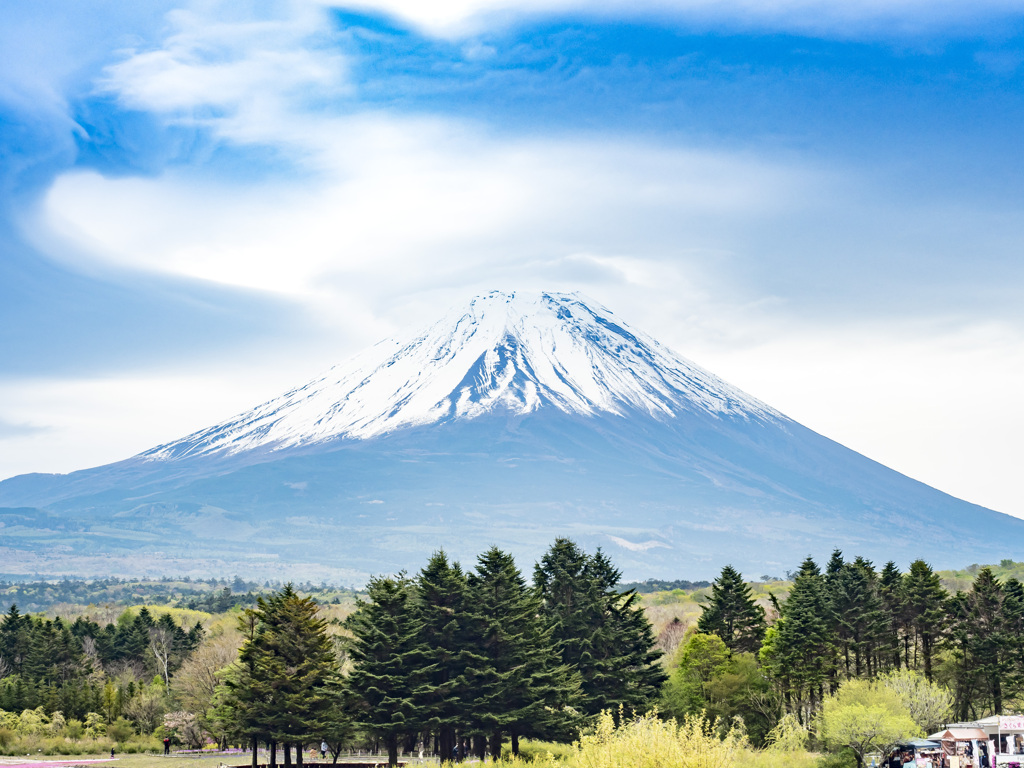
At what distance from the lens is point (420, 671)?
49812 mm

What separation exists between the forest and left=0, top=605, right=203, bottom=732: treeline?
18 cm

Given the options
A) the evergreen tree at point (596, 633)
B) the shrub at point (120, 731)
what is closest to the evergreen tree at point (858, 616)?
the evergreen tree at point (596, 633)

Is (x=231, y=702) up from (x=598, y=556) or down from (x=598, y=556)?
down

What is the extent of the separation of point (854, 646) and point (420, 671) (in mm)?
24954

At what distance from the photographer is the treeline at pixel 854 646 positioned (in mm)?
57188

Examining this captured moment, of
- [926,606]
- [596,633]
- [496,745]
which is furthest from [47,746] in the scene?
[926,606]

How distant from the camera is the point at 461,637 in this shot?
2064 inches

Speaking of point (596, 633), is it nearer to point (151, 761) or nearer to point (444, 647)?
point (444, 647)

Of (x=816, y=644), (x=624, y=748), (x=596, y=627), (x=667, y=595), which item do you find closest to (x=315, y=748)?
(x=596, y=627)

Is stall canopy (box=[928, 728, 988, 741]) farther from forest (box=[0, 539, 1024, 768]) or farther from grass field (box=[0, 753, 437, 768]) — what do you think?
grass field (box=[0, 753, 437, 768])

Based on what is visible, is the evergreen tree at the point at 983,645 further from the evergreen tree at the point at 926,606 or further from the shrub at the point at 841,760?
the shrub at the point at 841,760

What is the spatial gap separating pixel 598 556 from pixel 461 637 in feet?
42.5

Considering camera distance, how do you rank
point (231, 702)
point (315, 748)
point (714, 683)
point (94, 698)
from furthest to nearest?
point (94, 698) → point (315, 748) → point (714, 683) → point (231, 702)

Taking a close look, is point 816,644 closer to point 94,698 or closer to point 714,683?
point 714,683
